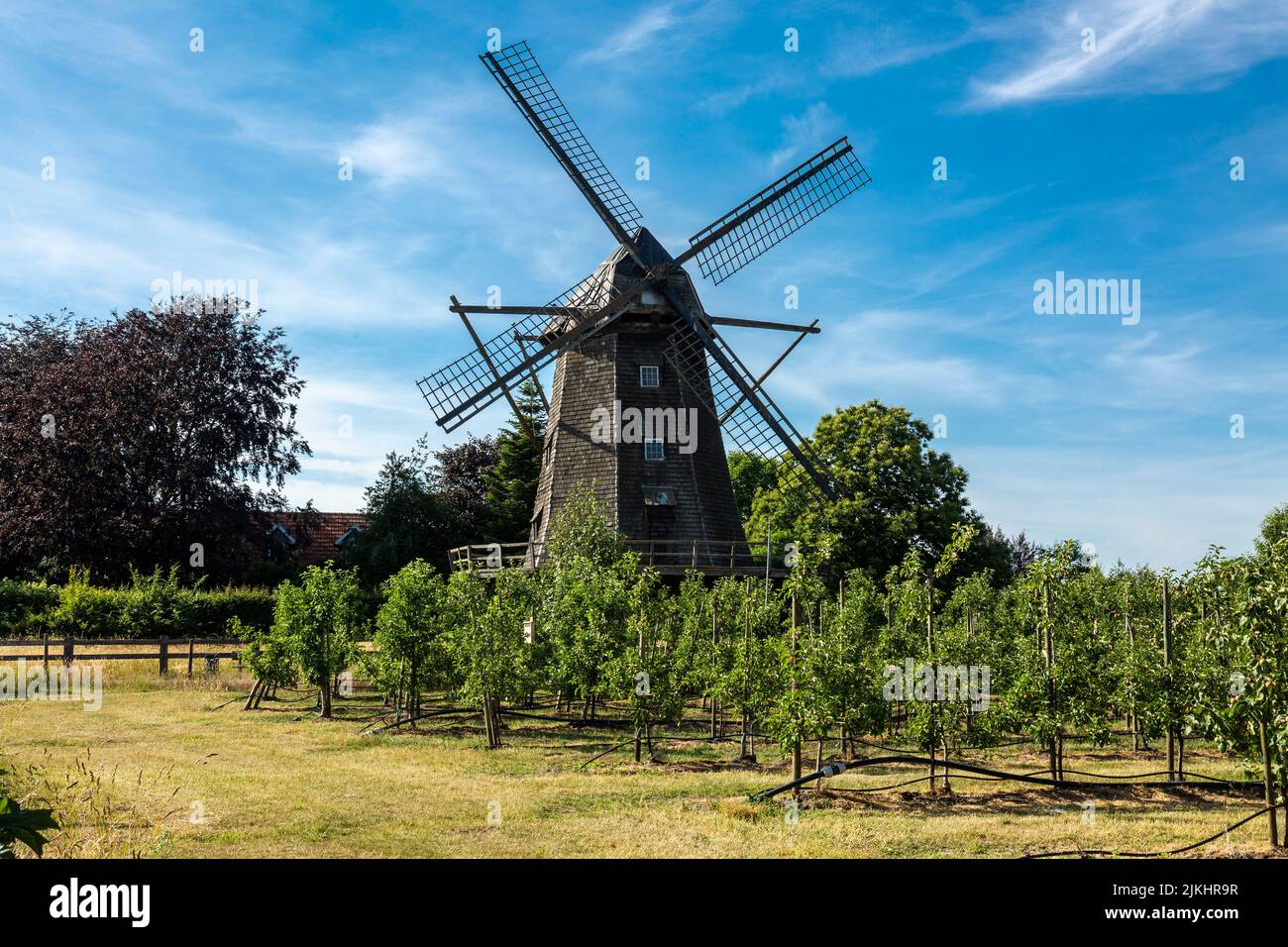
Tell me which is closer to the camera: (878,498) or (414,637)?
(414,637)

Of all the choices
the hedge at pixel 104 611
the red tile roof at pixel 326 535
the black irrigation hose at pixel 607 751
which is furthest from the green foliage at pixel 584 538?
the red tile roof at pixel 326 535

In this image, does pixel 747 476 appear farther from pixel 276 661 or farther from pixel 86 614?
pixel 276 661

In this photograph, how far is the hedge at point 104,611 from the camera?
2984 centimetres

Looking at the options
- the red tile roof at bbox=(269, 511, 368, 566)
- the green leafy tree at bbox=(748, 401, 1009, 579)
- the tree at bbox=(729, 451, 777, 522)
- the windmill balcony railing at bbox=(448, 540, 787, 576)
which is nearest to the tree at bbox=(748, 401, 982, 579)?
the green leafy tree at bbox=(748, 401, 1009, 579)

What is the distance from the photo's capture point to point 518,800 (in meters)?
12.1

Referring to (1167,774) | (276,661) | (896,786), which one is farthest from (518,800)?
(276,661)

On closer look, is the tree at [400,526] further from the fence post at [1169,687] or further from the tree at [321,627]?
the fence post at [1169,687]

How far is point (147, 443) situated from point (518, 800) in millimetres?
33550

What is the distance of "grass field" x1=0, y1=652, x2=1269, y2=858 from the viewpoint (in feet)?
31.8

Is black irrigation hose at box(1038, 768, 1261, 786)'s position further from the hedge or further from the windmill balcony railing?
the hedge

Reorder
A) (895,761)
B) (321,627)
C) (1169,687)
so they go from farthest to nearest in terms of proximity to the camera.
A: 1. (321,627)
2. (1169,687)
3. (895,761)

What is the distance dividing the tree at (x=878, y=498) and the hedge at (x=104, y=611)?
19.5m
